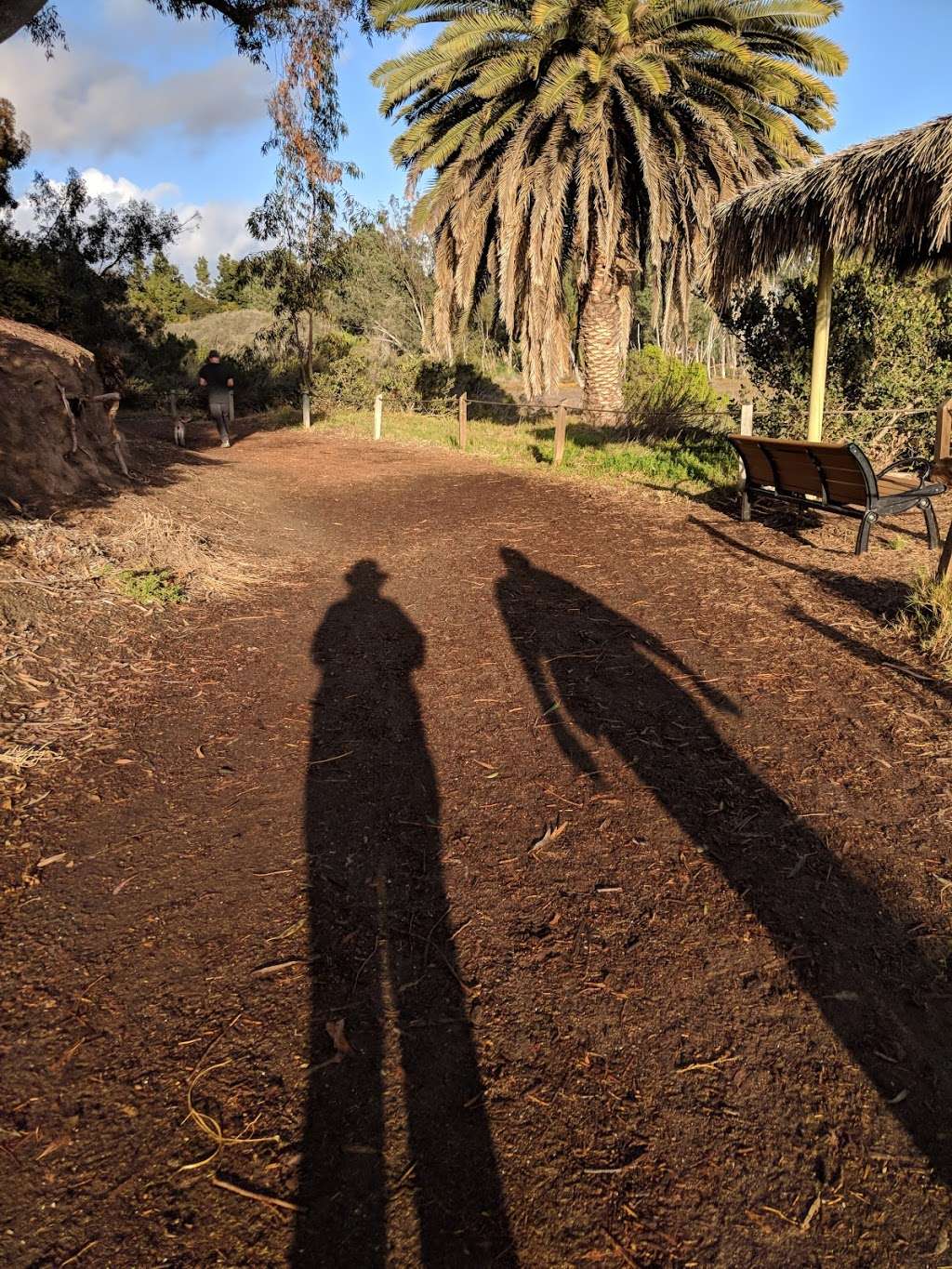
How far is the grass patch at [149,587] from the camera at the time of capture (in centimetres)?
533

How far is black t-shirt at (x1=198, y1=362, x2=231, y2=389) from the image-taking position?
14484 millimetres

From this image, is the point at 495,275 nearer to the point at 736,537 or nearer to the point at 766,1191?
the point at 736,537

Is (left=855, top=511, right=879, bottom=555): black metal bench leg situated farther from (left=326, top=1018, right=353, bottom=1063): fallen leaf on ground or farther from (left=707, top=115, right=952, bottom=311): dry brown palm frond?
(left=326, top=1018, right=353, bottom=1063): fallen leaf on ground

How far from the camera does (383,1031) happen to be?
→ 6.79 feet

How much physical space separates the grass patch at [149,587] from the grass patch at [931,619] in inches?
194

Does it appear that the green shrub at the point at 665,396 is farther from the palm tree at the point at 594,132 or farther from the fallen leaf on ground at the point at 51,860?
the fallen leaf on ground at the point at 51,860

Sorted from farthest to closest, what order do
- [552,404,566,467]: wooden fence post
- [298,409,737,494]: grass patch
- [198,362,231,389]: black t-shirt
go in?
[198,362,231,389]: black t-shirt, [552,404,566,467]: wooden fence post, [298,409,737,494]: grass patch

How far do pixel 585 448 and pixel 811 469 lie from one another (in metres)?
7.22

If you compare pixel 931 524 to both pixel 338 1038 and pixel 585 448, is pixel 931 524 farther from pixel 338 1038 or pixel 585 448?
pixel 585 448

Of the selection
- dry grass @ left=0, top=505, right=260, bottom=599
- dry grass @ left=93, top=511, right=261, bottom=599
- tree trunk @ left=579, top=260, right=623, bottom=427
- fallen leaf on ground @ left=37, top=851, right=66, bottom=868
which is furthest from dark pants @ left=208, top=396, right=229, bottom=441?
fallen leaf on ground @ left=37, top=851, right=66, bottom=868

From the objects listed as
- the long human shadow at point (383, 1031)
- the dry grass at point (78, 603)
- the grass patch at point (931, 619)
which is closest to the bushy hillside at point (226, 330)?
the dry grass at point (78, 603)

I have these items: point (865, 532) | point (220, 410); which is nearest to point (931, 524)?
point (865, 532)

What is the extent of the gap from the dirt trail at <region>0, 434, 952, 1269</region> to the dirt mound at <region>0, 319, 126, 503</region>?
314 cm

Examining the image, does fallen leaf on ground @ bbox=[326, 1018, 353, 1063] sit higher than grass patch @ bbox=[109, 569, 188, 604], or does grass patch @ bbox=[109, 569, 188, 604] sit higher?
grass patch @ bbox=[109, 569, 188, 604]
